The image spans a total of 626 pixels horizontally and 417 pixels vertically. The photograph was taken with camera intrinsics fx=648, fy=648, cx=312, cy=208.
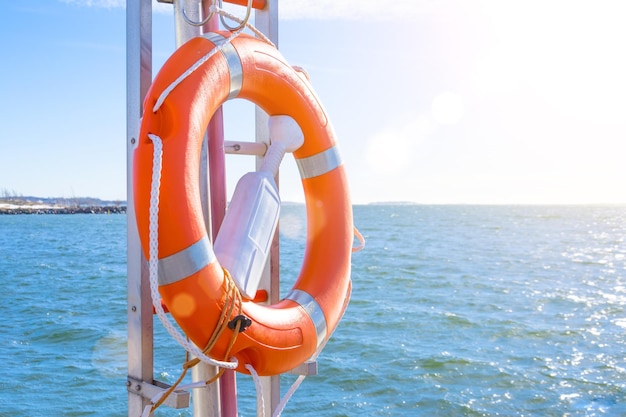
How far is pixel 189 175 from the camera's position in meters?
1.48

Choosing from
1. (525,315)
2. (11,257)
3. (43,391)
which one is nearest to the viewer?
(43,391)

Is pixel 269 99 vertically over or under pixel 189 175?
over

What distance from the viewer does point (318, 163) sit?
200cm

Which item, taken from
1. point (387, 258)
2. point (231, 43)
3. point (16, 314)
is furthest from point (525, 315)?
point (387, 258)

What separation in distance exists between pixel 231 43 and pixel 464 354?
20.0 ft

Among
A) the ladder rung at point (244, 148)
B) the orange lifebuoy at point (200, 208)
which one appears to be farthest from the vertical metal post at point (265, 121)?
the orange lifebuoy at point (200, 208)

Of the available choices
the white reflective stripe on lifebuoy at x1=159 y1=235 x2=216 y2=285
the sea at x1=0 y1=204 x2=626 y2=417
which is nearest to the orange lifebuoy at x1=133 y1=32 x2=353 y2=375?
the white reflective stripe on lifebuoy at x1=159 y1=235 x2=216 y2=285

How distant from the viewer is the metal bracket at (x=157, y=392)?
1.58 metres

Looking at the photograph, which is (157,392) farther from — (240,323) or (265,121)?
(265,121)

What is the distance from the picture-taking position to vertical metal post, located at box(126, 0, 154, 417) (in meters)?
1.64

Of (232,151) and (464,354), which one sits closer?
(232,151)

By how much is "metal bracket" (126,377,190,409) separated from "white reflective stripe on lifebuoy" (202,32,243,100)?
77cm

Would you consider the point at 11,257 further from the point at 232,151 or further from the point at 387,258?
the point at 232,151

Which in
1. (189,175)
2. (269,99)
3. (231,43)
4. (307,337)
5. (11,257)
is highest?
(231,43)
